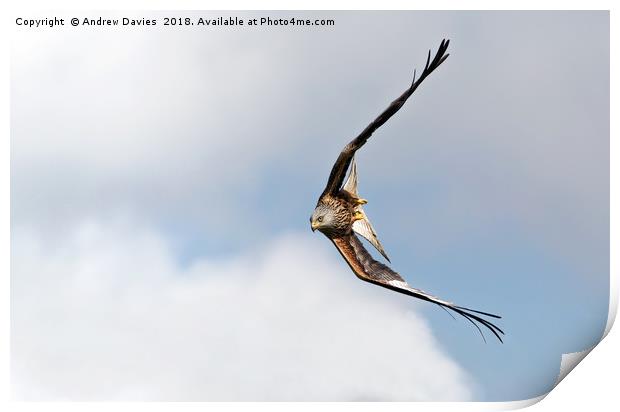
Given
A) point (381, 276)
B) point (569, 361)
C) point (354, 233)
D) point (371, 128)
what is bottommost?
point (569, 361)

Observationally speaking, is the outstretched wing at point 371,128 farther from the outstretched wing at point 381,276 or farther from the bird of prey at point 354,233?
the outstretched wing at point 381,276

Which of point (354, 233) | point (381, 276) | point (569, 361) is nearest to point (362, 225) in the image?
point (354, 233)

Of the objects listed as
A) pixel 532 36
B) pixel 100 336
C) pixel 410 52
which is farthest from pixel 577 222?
pixel 100 336

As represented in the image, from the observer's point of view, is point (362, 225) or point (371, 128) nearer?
point (371, 128)

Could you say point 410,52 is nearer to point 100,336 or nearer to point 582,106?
point 582,106

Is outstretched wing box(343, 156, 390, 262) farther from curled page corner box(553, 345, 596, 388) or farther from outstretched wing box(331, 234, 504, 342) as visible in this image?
curled page corner box(553, 345, 596, 388)

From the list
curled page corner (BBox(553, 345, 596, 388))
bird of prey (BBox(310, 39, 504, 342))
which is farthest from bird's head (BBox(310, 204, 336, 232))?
curled page corner (BBox(553, 345, 596, 388))

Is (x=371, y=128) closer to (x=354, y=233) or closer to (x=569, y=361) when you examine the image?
(x=354, y=233)

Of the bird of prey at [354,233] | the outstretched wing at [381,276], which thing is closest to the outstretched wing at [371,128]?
the bird of prey at [354,233]
